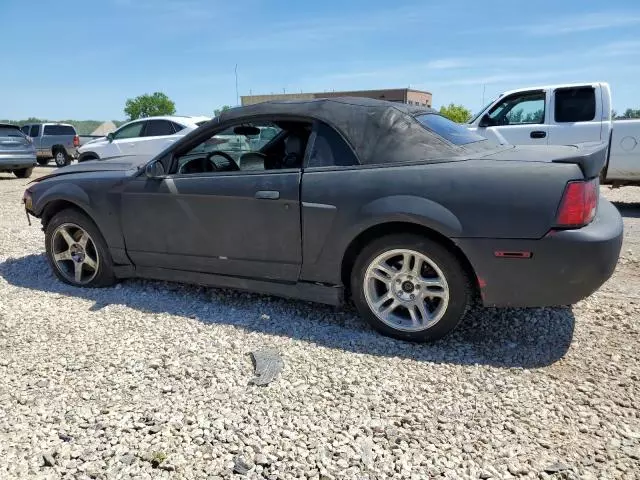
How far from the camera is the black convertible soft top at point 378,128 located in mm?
3270

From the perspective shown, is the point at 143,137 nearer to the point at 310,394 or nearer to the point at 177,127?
the point at 177,127

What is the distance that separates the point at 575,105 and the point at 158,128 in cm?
929

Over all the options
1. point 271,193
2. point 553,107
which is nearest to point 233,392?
point 271,193

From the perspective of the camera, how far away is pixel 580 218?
2846mm

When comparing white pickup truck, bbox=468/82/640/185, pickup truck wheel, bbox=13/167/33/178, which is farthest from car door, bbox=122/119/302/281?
pickup truck wheel, bbox=13/167/33/178

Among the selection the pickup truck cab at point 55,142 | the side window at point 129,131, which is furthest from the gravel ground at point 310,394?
the pickup truck cab at point 55,142

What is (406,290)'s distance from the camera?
128 inches

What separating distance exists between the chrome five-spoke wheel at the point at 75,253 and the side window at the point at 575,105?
7434mm

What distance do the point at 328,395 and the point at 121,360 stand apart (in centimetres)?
136

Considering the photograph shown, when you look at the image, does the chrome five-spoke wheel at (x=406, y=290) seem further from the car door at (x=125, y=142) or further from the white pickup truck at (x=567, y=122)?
the car door at (x=125, y=142)

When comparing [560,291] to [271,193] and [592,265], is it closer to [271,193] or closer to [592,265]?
[592,265]

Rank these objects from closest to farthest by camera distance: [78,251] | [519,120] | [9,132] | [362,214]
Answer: [362,214] < [78,251] < [519,120] < [9,132]

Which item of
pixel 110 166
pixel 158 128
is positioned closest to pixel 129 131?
pixel 158 128

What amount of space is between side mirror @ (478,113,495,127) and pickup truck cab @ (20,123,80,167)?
56.9 feet
